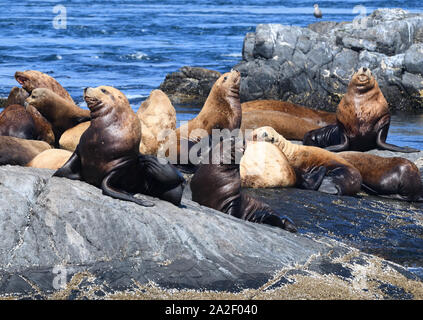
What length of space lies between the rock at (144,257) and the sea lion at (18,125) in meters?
4.41

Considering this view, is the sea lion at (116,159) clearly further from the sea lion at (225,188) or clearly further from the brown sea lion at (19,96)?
the brown sea lion at (19,96)

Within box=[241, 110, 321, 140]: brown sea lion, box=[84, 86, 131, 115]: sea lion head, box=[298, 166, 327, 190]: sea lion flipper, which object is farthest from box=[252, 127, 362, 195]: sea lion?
box=[84, 86, 131, 115]: sea lion head

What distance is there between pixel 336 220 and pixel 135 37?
35.7 meters

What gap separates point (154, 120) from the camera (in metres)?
11.1

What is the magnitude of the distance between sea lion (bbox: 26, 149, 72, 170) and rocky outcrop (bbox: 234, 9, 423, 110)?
11.7m

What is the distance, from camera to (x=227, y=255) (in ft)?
19.8

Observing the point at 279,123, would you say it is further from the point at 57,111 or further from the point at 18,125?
the point at 18,125

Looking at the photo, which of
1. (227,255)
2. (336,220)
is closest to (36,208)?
(227,255)

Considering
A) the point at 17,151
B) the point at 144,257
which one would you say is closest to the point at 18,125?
the point at 17,151

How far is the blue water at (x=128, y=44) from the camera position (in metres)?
25.0

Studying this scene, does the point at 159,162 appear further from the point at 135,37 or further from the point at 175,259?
the point at 135,37

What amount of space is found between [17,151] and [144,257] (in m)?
4.10

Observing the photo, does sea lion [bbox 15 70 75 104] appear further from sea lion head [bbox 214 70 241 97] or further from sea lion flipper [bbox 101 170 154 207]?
sea lion flipper [bbox 101 170 154 207]

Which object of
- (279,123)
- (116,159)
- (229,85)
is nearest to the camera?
(116,159)
